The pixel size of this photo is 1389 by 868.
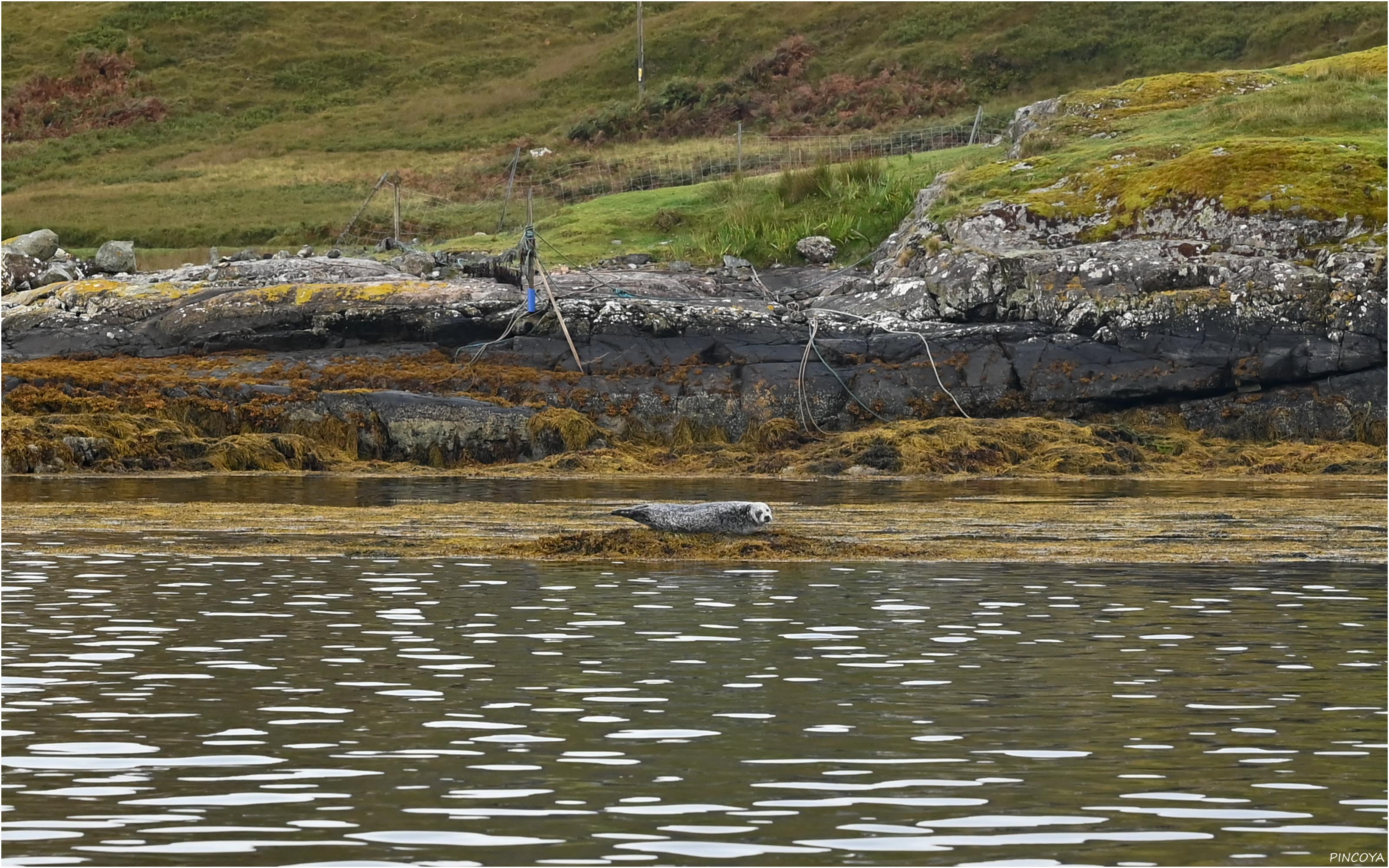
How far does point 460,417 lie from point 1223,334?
12.7 m

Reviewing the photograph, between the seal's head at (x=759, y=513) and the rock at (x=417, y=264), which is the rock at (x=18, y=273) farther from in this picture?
the seal's head at (x=759, y=513)

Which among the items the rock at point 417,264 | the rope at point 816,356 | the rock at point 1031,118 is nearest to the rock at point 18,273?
the rock at point 417,264

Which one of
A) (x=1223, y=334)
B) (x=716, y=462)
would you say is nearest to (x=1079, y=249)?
(x=1223, y=334)

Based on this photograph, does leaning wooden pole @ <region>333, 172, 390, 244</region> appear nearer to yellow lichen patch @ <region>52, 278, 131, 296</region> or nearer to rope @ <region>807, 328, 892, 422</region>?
yellow lichen patch @ <region>52, 278, 131, 296</region>

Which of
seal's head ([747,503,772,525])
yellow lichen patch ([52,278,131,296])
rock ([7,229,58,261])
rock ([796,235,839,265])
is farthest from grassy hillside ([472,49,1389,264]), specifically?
seal's head ([747,503,772,525])

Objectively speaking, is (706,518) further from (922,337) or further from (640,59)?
(640,59)

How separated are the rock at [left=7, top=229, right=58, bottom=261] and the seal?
93.6ft

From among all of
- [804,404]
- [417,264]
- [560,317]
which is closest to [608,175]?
[417,264]

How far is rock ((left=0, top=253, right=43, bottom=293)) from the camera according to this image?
3975 centimetres

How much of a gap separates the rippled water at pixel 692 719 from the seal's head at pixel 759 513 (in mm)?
2324

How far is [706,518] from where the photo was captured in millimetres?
18469

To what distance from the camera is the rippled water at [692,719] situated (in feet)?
24.5

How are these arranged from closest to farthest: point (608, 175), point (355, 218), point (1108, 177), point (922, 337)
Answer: point (922, 337)
point (1108, 177)
point (355, 218)
point (608, 175)

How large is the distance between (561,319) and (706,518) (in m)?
15.6
